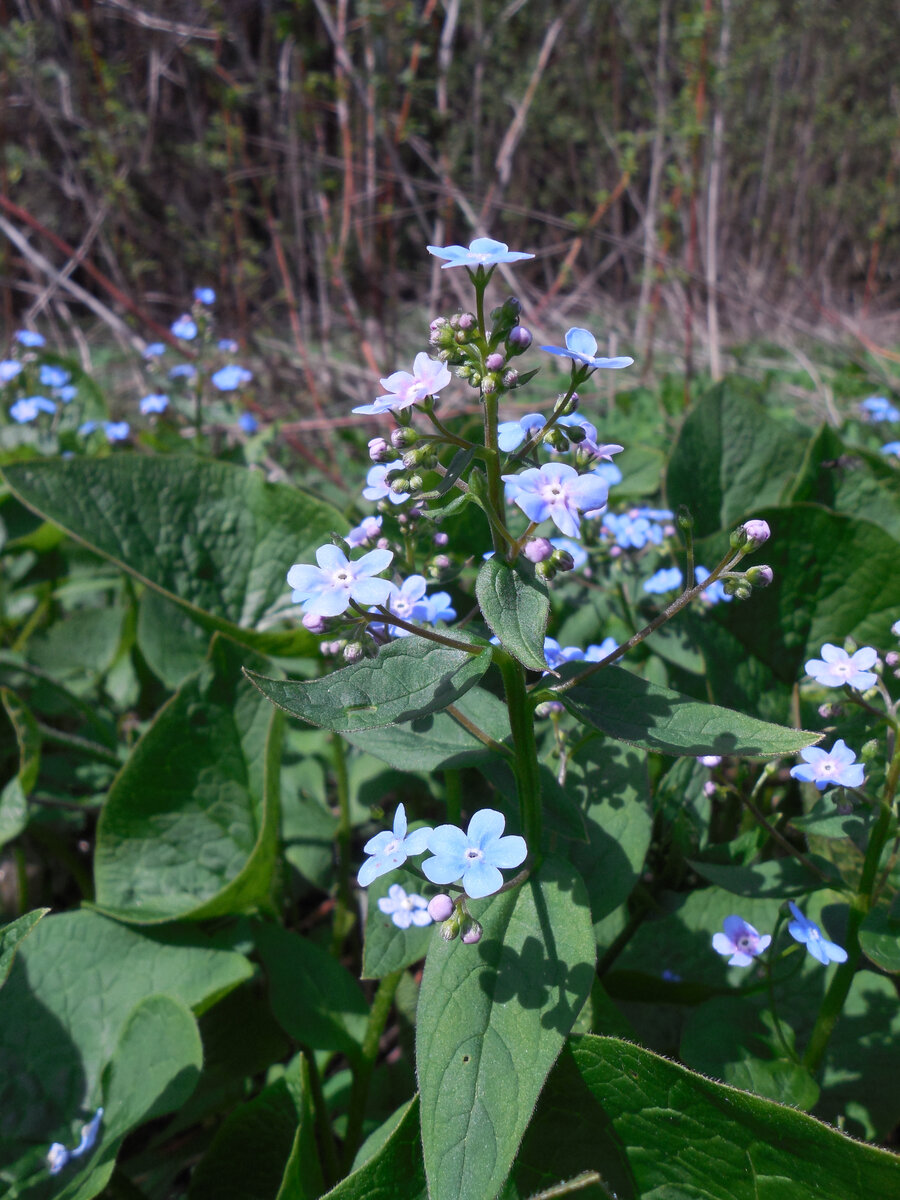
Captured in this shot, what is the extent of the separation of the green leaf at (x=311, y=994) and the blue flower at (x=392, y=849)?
25.1 inches

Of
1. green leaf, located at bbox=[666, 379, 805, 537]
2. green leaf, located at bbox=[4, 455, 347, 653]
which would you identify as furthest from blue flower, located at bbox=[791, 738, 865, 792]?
green leaf, located at bbox=[4, 455, 347, 653]

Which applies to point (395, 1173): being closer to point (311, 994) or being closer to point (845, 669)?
point (311, 994)

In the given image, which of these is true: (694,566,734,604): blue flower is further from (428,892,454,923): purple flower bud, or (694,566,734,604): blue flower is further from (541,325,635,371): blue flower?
(428,892,454,923): purple flower bud

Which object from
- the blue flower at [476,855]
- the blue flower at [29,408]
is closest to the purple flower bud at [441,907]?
the blue flower at [476,855]

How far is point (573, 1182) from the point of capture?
1.11 m

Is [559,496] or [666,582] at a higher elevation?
[559,496]

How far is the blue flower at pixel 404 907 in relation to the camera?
4.74 ft

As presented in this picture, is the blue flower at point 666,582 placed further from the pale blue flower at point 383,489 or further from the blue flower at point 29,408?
the blue flower at point 29,408

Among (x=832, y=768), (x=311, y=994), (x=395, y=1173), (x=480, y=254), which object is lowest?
(x=311, y=994)

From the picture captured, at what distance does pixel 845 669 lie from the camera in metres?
1.51

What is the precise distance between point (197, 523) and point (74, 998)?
55.8 inches

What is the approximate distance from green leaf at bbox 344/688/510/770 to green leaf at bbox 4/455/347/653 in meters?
1.03

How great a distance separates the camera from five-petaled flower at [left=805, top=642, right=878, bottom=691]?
1.47 m

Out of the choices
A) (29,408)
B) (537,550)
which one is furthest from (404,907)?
(29,408)
